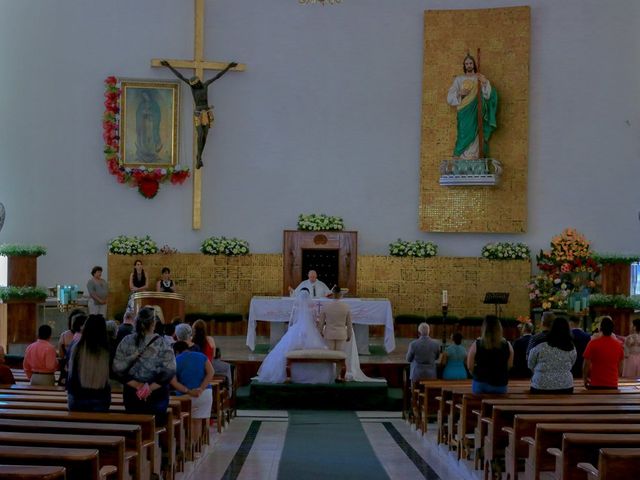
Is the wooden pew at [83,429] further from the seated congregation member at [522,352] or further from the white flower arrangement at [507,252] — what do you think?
the white flower arrangement at [507,252]

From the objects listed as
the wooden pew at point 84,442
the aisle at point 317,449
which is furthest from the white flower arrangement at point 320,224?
the wooden pew at point 84,442

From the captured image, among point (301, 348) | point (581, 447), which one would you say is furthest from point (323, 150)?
point (581, 447)

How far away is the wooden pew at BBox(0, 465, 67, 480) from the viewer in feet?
14.4

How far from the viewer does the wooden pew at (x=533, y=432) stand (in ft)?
22.1

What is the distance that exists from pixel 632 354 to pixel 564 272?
24.2 feet

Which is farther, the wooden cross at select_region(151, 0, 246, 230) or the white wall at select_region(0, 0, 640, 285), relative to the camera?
the white wall at select_region(0, 0, 640, 285)

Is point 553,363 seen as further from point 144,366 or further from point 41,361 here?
point 41,361

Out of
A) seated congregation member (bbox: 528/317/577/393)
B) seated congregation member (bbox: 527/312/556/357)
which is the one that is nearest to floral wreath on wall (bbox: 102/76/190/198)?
seated congregation member (bbox: 527/312/556/357)

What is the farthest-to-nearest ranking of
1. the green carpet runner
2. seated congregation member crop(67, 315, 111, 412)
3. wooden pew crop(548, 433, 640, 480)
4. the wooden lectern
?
1. the wooden lectern
2. the green carpet runner
3. seated congregation member crop(67, 315, 111, 412)
4. wooden pew crop(548, 433, 640, 480)

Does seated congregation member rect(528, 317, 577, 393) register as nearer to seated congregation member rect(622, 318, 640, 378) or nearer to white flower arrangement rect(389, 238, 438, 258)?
seated congregation member rect(622, 318, 640, 378)

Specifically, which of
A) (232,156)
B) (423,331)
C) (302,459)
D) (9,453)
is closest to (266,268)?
(232,156)

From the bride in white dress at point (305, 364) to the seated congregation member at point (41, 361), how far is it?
4.64m

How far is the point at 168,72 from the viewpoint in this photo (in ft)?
70.3

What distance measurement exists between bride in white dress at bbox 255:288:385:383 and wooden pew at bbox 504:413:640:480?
789cm
